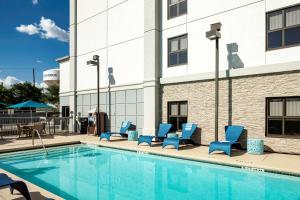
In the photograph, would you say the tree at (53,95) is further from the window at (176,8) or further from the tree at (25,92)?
the window at (176,8)

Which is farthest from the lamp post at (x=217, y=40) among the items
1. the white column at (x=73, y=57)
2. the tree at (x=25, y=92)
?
the tree at (x=25, y=92)

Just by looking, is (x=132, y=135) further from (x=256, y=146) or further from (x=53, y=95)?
(x=53, y=95)

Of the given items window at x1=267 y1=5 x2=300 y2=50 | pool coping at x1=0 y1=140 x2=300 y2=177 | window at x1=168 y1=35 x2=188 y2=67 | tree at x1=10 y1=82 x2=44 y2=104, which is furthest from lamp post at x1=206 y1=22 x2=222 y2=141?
tree at x1=10 y1=82 x2=44 y2=104

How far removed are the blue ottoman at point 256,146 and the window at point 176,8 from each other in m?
7.86

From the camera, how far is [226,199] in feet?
22.0

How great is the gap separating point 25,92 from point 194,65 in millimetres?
39036

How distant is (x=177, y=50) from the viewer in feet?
48.7

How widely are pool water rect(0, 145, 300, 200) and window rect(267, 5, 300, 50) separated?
221 inches

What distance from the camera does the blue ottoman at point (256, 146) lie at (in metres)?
10.6

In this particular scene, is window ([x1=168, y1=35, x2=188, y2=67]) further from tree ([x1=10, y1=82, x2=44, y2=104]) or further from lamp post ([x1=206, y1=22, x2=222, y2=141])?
tree ([x1=10, y1=82, x2=44, y2=104])

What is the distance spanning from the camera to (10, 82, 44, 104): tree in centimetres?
4359

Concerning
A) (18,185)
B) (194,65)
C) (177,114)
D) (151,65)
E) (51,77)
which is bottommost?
(18,185)

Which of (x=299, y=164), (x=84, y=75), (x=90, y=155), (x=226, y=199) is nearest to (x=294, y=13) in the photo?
(x=299, y=164)

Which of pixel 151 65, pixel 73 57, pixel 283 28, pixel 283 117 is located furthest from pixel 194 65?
pixel 73 57
